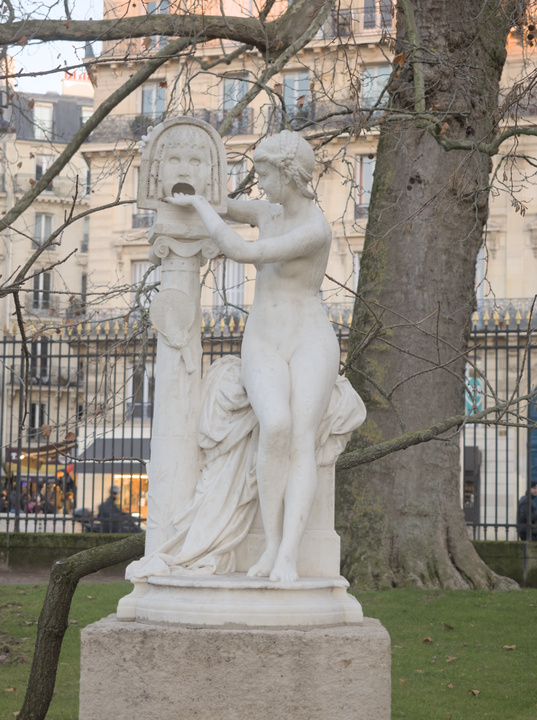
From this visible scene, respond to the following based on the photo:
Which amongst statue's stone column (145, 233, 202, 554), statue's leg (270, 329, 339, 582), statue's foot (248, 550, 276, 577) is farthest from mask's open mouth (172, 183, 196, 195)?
statue's foot (248, 550, 276, 577)

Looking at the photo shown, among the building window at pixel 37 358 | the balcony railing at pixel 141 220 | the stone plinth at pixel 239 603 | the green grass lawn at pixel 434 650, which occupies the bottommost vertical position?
the green grass lawn at pixel 434 650

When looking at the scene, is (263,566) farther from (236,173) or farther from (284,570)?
(236,173)

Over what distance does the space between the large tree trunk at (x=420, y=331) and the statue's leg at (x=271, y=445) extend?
4.94 metres

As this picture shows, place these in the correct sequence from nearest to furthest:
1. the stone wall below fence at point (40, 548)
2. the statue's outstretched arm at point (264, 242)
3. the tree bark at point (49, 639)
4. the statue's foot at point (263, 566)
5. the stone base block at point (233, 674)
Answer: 1. the stone base block at point (233, 674)
2. the statue's foot at point (263, 566)
3. the statue's outstretched arm at point (264, 242)
4. the tree bark at point (49, 639)
5. the stone wall below fence at point (40, 548)

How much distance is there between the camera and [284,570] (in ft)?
14.6

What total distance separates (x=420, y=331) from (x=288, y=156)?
5066mm

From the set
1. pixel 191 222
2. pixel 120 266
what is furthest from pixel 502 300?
pixel 191 222

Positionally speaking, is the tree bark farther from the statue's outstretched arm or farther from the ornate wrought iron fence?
the statue's outstretched arm

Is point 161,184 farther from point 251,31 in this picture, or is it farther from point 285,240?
point 251,31

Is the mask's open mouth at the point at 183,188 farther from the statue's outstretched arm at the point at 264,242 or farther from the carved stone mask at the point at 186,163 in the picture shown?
the statue's outstretched arm at the point at 264,242

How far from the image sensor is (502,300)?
25.5 m

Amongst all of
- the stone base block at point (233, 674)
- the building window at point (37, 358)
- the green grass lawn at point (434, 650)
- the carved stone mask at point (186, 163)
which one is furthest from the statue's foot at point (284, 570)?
the building window at point (37, 358)

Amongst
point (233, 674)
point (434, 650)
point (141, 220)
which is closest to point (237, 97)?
point (434, 650)

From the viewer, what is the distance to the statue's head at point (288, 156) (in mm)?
4789
